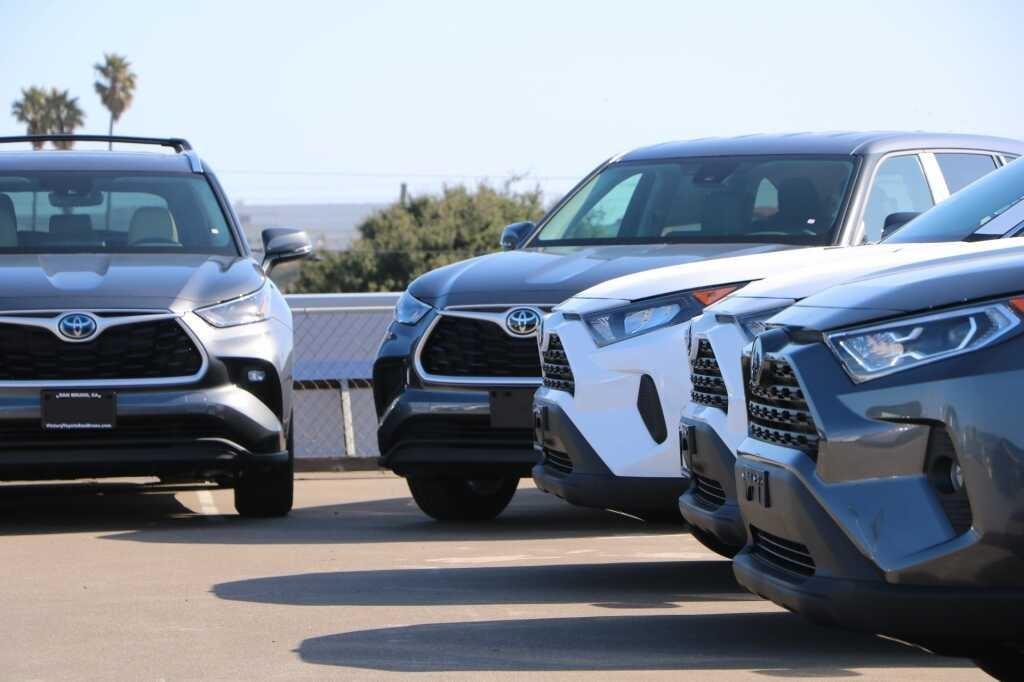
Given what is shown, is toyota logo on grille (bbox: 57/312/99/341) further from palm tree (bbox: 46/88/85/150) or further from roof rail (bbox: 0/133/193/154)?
palm tree (bbox: 46/88/85/150)

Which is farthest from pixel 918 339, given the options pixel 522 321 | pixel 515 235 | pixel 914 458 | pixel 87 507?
pixel 87 507

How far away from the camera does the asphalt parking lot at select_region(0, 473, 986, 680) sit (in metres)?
5.75

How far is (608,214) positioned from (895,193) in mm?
1482

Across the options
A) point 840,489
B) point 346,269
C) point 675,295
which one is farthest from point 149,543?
point 346,269

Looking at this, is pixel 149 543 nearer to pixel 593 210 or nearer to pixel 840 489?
pixel 593 210

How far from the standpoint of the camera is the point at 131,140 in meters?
11.1

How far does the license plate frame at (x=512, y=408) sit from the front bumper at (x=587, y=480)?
1058 millimetres

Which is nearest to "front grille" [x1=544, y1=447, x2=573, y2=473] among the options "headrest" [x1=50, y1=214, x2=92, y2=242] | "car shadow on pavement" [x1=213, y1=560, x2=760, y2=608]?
"car shadow on pavement" [x1=213, y1=560, x2=760, y2=608]

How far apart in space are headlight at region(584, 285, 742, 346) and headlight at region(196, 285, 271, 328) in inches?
97.3

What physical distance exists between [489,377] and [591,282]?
0.68 m

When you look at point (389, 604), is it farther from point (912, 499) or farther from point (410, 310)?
point (912, 499)

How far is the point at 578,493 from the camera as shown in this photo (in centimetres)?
750

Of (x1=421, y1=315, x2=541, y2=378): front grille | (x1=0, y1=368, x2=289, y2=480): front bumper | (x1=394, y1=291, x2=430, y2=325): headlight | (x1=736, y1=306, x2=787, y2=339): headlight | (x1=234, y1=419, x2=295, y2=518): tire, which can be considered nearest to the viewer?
(x1=736, y1=306, x2=787, y2=339): headlight

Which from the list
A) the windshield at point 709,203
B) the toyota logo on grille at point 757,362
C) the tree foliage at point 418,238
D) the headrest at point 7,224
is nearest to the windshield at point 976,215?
the toyota logo on grille at point 757,362
